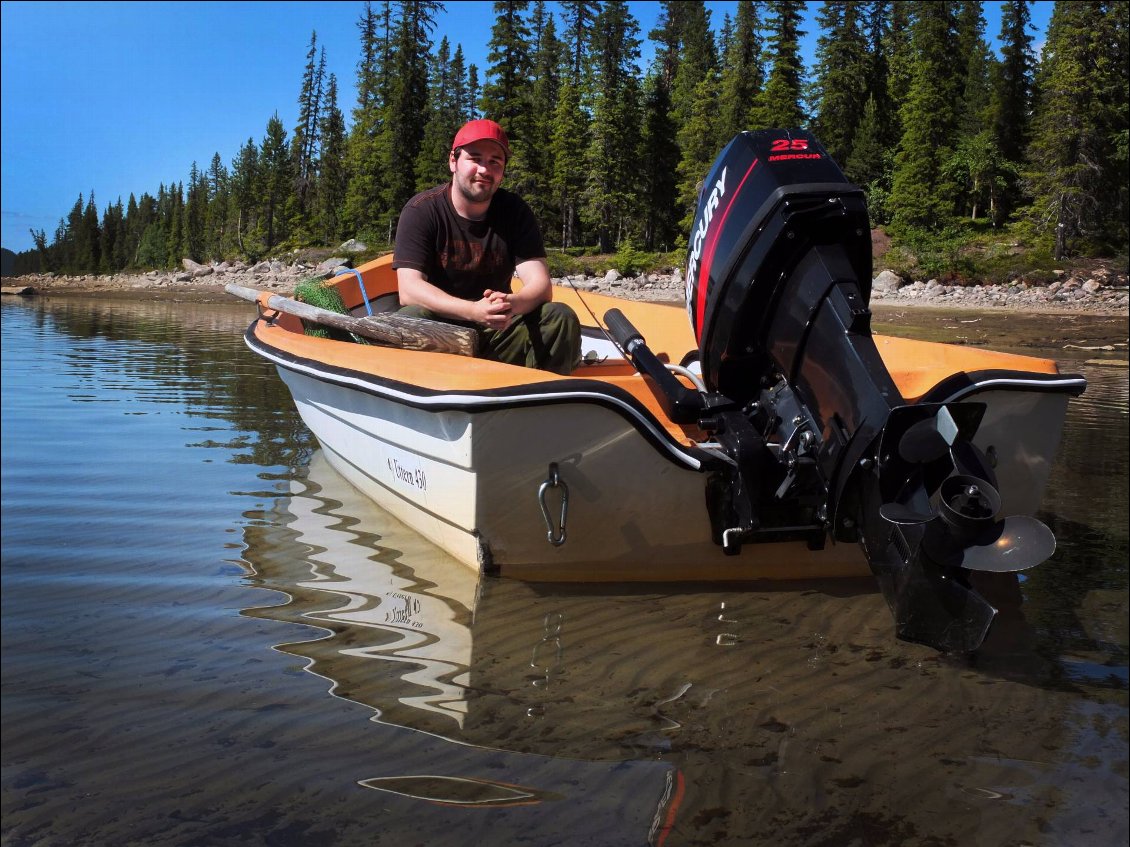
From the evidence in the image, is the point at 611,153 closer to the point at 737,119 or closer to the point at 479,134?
the point at 737,119

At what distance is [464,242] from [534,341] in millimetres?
567

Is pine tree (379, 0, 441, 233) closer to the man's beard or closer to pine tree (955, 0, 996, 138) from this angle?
pine tree (955, 0, 996, 138)

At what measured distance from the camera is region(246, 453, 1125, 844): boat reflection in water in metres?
2.10

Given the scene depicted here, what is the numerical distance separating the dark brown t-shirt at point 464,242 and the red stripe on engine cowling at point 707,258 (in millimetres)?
1113

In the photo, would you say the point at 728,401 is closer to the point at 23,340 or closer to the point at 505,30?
the point at 23,340

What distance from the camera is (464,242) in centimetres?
448

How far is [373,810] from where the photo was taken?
2059mm

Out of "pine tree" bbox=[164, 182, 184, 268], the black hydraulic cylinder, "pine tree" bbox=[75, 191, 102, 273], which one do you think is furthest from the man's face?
"pine tree" bbox=[75, 191, 102, 273]

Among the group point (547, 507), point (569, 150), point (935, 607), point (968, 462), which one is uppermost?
point (569, 150)

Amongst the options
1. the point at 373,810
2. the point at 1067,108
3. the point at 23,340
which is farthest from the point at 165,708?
the point at 1067,108

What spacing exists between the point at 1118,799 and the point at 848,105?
54723 mm

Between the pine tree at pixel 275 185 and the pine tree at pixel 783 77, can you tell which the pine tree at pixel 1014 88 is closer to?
the pine tree at pixel 783 77

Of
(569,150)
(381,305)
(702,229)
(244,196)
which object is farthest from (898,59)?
(702,229)

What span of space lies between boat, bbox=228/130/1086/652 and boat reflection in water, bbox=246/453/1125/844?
0.23 m
